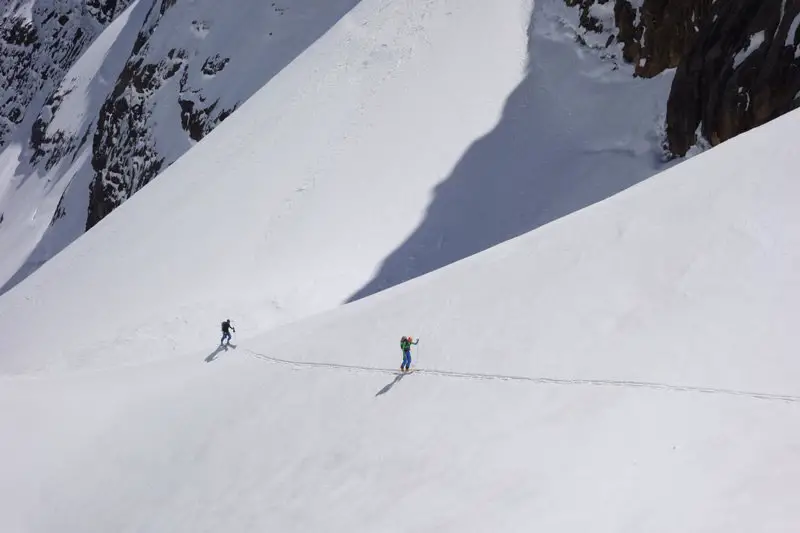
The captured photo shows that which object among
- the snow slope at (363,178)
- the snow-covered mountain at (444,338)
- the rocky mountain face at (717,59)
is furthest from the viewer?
the snow slope at (363,178)

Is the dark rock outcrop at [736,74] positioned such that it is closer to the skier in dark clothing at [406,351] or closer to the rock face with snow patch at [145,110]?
the skier in dark clothing at [406,351]

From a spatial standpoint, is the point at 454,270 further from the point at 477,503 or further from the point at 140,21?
the point at 140,21

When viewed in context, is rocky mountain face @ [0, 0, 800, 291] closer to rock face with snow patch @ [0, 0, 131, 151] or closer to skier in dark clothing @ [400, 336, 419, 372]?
rock face with snow patch @ [0, 0, 131, 151]

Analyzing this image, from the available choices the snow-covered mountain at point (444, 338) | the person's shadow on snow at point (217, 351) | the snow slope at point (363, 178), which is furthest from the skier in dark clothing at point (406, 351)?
the snow slope at point (363, 178)

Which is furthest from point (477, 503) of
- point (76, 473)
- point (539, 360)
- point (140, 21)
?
point (140, 21)

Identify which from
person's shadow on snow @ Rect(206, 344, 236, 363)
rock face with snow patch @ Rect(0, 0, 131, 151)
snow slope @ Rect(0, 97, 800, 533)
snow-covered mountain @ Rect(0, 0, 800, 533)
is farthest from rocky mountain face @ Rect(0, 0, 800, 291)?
person's shadow on snow @ Rect(206, 344, 236, 363)
